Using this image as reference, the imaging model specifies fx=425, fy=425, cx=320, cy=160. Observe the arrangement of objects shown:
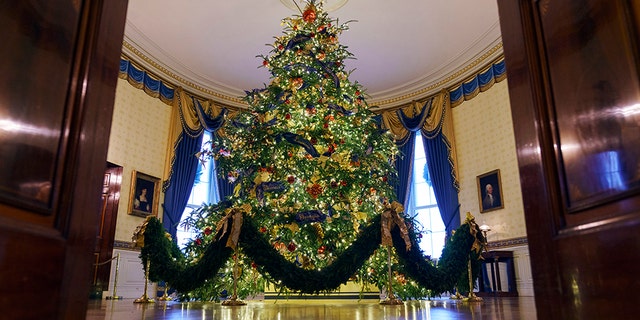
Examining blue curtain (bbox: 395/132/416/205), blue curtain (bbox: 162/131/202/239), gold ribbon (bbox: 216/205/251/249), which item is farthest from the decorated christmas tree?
blue curtain (bbox: 395/132/416/205)

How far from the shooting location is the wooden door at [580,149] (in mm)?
1052

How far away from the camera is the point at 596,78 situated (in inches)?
46.6

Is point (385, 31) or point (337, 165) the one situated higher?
point (385, 31)

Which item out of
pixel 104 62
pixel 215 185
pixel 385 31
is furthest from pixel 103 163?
pixel 215 185

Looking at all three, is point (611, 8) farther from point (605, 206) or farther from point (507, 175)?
point (507, 175)

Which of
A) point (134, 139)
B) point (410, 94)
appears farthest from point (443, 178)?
point (134, 139)

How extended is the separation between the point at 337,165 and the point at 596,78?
490cm

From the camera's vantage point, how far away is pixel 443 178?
34.3ft

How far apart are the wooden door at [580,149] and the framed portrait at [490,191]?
326 inches

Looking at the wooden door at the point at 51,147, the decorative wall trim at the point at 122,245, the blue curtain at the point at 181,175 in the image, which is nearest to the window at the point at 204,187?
the blue curtain at the point at 181,175

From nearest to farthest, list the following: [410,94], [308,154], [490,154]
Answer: [308,154] → [490,154] → [410,94]

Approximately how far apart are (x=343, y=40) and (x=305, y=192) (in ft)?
17.0

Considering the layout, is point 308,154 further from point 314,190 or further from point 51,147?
point 51,147

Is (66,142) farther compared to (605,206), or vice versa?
(66,142)
